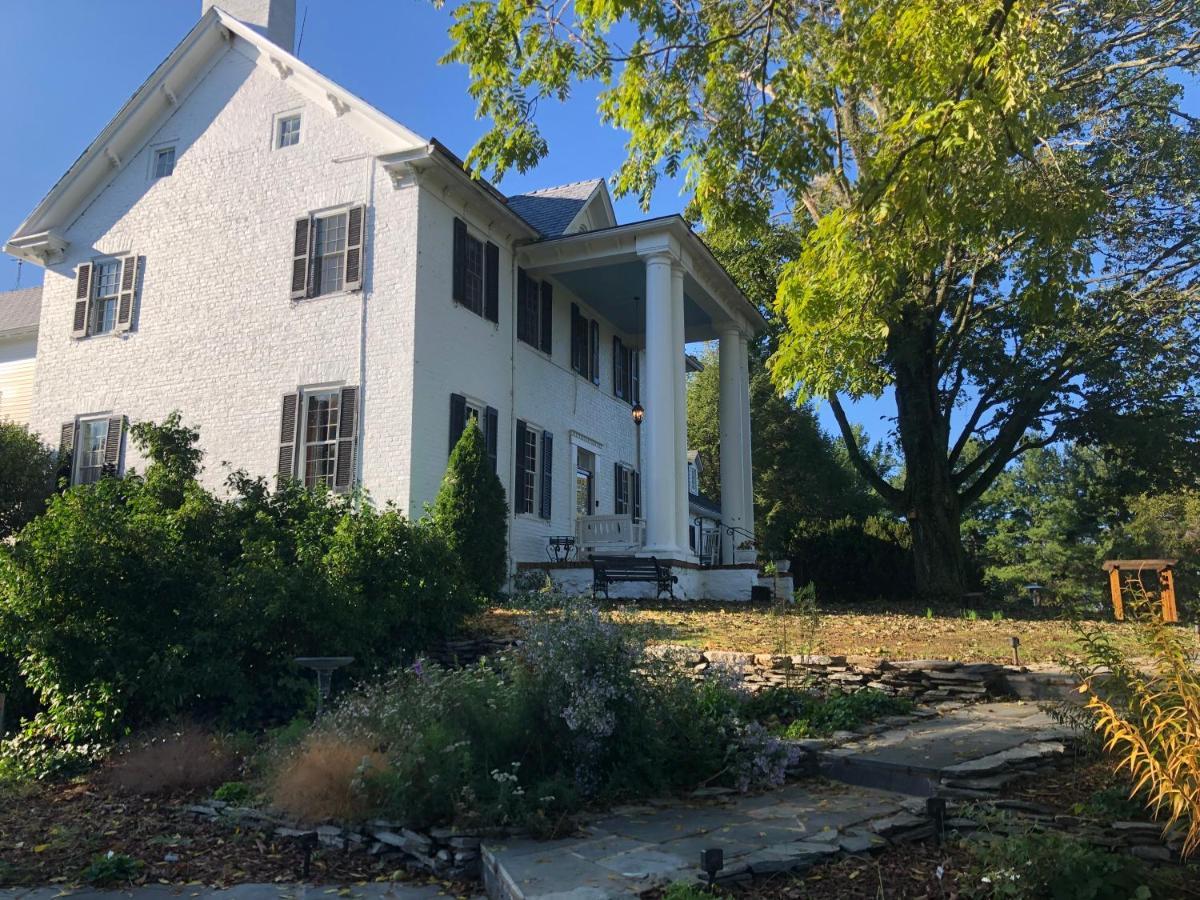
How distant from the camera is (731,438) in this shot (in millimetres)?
20656

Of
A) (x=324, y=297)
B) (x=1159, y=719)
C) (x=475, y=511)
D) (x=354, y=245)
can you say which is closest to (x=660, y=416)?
(x=475, y=511)

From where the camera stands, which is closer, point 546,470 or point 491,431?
point 491,431

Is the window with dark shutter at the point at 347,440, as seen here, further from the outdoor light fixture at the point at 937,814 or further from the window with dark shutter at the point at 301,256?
the outdoor light fixture at the point at 937,814

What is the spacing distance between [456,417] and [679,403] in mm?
4466

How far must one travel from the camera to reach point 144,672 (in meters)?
8.30

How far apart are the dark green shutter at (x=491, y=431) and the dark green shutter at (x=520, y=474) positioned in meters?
0.67

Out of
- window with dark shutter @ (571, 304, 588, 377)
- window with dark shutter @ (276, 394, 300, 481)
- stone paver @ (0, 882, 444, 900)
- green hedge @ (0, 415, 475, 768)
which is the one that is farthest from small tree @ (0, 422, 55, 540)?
stone paver @ (0, 882, 444, 900)

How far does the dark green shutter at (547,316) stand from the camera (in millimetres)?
18562

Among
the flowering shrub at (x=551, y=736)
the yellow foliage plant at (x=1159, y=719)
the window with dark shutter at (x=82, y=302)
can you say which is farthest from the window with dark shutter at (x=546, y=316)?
the yellow foliage plant at (x=1159, y=719)

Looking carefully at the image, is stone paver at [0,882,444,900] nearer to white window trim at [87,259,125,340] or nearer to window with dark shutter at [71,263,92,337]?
white window trim at [87,259,125,340]

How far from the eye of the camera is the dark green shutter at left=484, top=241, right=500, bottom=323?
16.8 meters

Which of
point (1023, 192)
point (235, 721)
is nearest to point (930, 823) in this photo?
point (1023, 192)

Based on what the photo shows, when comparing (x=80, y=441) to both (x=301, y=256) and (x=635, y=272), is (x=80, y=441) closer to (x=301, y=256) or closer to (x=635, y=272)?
(x=301, y=256)

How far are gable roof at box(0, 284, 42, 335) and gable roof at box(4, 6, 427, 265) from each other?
A: 7.95 ft
